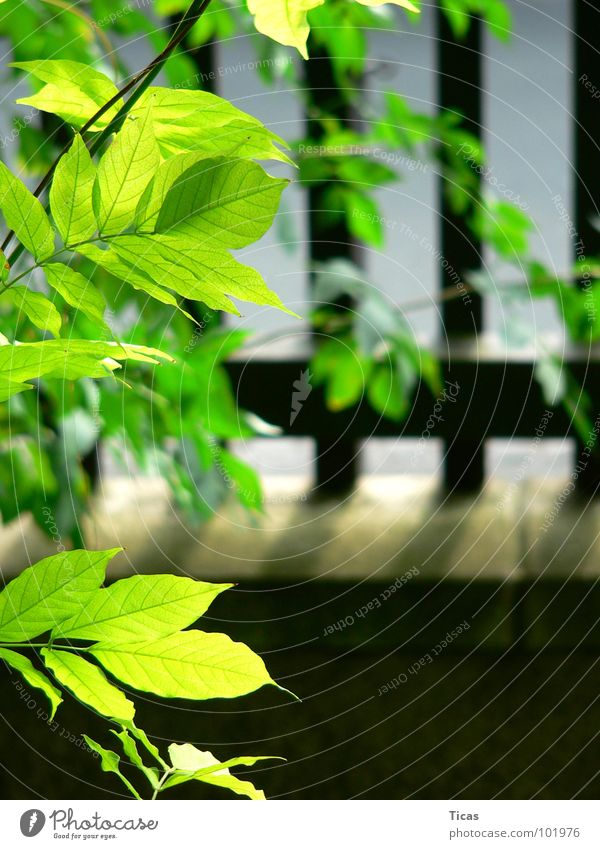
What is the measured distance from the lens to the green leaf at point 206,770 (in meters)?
0.17

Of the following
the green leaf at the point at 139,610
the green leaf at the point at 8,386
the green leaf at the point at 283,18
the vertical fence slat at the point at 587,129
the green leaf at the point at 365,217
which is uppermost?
the vertical fence slat at the point at 587,129

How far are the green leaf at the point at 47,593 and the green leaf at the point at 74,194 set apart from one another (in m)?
0.06

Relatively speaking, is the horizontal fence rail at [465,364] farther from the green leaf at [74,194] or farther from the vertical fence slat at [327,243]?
the green leaf at [74,194]

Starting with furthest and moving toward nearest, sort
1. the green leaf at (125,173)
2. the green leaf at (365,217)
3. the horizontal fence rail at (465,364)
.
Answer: the horizontal fence rail at (465,364)
the green leaf at (365,217)
the green leaf at (125,173)

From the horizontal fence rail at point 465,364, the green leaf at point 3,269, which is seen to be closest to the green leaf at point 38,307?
the green leaf at point 3,269

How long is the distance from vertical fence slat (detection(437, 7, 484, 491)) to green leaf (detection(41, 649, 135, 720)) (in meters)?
0.57

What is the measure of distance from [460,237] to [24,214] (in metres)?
0.62

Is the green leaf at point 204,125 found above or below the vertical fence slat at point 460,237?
below

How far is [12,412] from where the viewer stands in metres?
0.51

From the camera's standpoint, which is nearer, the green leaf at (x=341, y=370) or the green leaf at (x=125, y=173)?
the green leaf at (x=125, y=173)

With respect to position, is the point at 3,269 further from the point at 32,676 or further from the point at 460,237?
the point at 460,237
